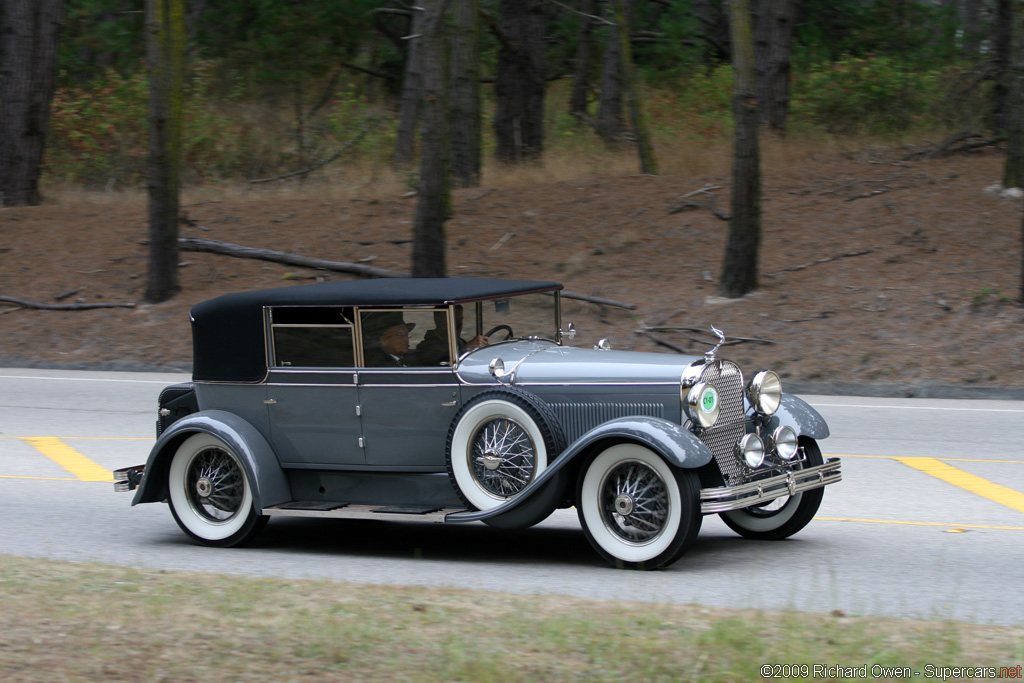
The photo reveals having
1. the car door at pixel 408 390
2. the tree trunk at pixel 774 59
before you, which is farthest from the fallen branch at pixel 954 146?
the car door at pixel 408 390

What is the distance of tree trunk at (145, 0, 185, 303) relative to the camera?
18.0 metres

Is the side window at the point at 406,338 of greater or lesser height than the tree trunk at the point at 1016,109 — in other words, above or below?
below

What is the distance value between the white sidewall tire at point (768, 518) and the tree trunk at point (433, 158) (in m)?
10.2

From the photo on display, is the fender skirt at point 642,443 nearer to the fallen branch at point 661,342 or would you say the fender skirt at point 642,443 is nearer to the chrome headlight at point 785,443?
the chrome headlight at point 785,443

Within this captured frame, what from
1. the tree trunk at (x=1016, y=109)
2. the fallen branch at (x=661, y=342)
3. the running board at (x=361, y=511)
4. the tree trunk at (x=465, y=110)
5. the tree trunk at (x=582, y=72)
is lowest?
the running board at (x=361, y=511)

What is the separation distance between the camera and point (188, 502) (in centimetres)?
748

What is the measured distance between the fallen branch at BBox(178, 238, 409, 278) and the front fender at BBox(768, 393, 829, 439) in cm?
1142

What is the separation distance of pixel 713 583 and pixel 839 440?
16.7ft

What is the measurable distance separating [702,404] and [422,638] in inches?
97.0

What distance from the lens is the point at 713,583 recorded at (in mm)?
6023

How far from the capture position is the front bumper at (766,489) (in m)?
6.10

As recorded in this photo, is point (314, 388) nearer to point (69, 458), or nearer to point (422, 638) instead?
point (422, 638)

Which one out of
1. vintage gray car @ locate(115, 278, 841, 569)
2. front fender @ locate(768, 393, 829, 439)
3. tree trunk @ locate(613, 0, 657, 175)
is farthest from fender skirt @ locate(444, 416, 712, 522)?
tree trunk @ locate(613, 0, 657, 175)

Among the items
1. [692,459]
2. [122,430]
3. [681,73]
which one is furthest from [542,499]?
[681,73]
